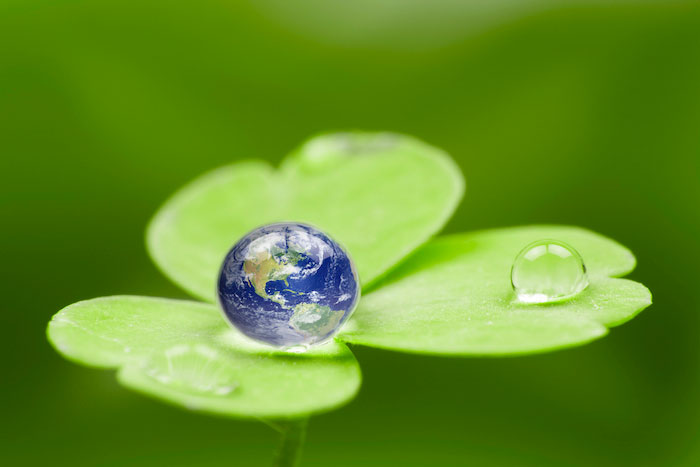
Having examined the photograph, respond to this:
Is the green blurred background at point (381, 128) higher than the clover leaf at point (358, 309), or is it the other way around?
the green blurred background at point (381, 128)

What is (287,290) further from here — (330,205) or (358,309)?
(330,205)

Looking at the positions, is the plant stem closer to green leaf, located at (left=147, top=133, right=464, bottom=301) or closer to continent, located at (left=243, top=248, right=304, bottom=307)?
continent, located at (left=243, top=248, right=304, bottom=307)

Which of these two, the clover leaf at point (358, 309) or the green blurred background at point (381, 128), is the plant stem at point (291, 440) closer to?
the clover leaf at point (358, 309)

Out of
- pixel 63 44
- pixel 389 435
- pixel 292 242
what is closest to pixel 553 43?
pixel 389 435

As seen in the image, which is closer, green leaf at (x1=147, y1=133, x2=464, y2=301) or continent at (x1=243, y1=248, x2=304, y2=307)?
continent at (x1=243, y1=248, x2=304, y2=307)

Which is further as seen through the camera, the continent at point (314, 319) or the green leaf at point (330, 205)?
the green leaf at point (330, 205)

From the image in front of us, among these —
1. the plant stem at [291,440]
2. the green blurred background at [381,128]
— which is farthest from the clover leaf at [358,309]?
the green blurred background at [381,128]

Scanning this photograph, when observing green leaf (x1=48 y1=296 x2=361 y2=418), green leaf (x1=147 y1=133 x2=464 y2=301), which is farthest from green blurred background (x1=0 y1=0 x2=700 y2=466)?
green leaf (x1=48 y1=296 x2=361 y2=418)
